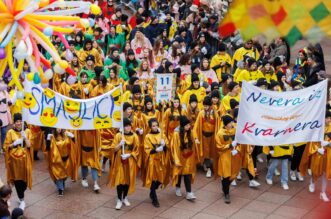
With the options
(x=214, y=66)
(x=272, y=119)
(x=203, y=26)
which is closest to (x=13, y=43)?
(x=272, y=119)

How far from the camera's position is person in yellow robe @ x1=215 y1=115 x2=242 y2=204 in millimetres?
9180

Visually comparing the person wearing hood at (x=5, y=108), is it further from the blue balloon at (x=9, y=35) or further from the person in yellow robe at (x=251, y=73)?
the blue balloon at (x=9, y=35)

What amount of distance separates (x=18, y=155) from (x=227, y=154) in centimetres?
316

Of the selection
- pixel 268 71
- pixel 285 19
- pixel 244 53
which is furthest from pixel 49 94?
pixel 285 19

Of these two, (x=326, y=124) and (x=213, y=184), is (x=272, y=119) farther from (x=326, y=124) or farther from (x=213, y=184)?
(x=213, y=184)

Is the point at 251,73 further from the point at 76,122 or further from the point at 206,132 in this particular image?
the point at 76,122

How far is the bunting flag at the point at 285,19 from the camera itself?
804 mm

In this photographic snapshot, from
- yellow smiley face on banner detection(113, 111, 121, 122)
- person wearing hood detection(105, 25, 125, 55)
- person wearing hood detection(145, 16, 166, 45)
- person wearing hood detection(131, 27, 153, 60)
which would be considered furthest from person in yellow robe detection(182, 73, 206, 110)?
person wearing hood detection(145, 16, 166, 45)

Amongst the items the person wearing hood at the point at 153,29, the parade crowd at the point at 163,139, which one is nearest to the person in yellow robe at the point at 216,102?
the parade crowd at the point at 163,139

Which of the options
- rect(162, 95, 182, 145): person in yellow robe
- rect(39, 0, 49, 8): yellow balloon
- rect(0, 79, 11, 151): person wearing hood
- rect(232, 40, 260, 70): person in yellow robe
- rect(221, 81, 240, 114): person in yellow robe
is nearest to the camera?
rect(39, 0, 49, 8): yellow balloon

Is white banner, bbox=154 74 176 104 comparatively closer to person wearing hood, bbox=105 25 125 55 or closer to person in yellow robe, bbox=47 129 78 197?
person in yellow robe, bbox=47 129 78 197

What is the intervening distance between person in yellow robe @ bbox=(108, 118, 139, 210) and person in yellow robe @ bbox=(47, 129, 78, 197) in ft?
2.78

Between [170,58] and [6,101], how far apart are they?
4546 millimetres

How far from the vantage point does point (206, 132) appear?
1023cm
